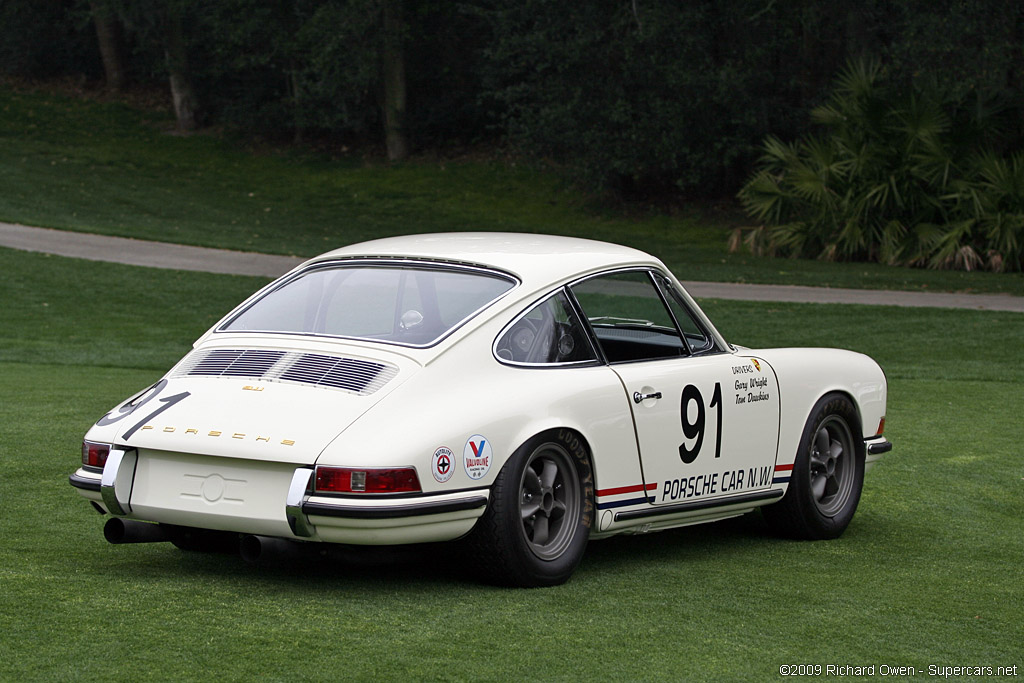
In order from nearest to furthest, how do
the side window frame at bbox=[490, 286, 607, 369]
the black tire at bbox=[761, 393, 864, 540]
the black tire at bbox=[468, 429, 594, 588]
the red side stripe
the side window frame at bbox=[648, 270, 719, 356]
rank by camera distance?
1. the black tire at bbox=[468, 429, 594, 588]
2. the side window frame at bbox=[490, 286, 607, 369]
3. the red side stripe
4. the side window frame at bbox=[648, 270, 719, 356]
5. the black tire at bbox=[761, 393, 864, 540]

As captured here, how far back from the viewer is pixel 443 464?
4941 mm

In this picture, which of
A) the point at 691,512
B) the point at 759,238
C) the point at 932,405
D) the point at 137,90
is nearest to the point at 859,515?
the point at 691,512

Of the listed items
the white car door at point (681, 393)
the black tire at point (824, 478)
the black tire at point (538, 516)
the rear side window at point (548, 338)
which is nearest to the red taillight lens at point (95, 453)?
the black tire at point (538, 516)

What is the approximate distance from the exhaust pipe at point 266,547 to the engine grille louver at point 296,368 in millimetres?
618

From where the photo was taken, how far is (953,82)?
2423 centimetres

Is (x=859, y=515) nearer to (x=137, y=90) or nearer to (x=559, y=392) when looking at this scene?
(x=559, y=392)

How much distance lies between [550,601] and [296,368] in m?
1.36

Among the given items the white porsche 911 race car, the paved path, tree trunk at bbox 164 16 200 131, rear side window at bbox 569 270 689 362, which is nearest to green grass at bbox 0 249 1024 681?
the white porsche 911 race car

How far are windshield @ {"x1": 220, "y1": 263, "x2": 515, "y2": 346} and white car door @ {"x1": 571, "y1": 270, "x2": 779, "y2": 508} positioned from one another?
545mm

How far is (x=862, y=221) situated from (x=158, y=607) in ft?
74.3

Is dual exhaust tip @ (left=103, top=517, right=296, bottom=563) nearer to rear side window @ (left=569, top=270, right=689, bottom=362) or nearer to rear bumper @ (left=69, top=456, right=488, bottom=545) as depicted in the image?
rear bumper @ (left=69, top=456, right=488, bottom=545)

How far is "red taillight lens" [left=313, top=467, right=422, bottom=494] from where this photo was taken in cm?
478

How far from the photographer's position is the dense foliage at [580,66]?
29859mm

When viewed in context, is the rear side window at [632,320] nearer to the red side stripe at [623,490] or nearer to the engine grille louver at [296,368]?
the red side stripe at [623,490]
